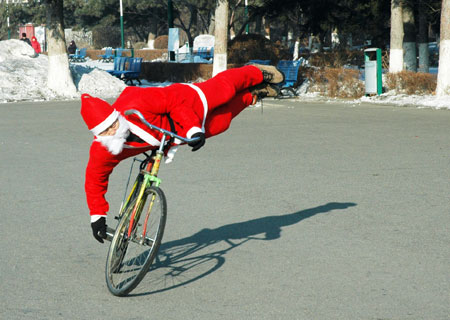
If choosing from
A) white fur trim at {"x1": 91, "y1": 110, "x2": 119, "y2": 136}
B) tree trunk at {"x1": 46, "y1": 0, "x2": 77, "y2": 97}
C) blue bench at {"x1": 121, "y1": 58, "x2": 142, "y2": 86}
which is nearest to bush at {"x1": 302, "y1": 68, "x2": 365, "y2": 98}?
tree trunk at {"x1": 46, "y1": 0, "x2": 77, "y2": 97}

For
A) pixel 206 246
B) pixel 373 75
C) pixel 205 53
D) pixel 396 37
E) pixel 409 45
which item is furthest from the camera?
pixel 205 53

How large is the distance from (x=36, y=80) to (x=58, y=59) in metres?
1.41

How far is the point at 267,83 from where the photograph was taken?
6047 mm

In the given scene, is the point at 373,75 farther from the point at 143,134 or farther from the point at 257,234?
the point at 143,134

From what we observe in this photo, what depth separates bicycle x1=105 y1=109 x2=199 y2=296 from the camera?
4.81m

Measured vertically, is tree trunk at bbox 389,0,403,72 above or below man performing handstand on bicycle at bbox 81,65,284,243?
above

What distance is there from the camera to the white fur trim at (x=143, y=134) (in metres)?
4.90

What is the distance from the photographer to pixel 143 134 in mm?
4918

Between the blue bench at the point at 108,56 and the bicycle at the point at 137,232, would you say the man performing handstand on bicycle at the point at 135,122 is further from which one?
the blue bench at the point at 108,56

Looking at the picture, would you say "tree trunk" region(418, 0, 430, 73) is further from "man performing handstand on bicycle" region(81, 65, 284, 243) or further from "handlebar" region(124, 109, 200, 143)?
"handlebar" region(124, 109, 200, 143)

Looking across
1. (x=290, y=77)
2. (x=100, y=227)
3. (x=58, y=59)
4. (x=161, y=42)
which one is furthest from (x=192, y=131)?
(x=161, y=42)

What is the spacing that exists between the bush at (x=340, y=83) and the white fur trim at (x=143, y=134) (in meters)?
18.6

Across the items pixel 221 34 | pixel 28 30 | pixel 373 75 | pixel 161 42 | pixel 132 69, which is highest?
pixel 28 30

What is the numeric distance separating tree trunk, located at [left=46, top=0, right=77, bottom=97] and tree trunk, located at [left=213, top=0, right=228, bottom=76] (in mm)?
5099
